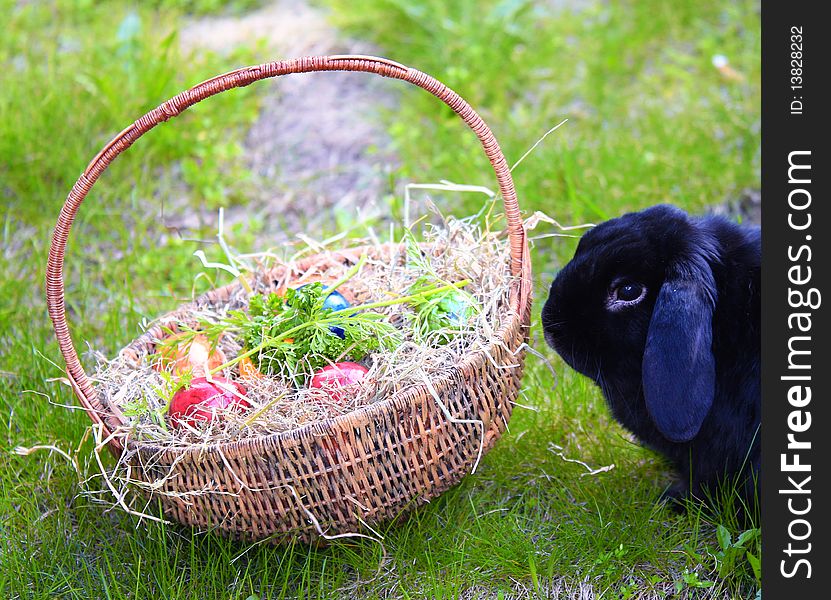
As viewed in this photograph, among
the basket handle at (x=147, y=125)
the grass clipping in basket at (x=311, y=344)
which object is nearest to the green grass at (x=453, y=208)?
the grass clipping in basket at (x=311, y=344)

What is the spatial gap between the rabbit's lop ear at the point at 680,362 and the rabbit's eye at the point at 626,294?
0.15 meters

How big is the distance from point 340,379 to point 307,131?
2.39 m

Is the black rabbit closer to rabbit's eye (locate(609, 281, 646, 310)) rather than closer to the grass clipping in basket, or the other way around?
rabbit's eye (locate(609, 281, 646, 310))

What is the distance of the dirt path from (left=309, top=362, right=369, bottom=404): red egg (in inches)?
56.0

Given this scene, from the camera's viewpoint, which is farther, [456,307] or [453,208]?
[453,208]

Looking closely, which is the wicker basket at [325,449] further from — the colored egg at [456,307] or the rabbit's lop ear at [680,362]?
the rabbit's lop ear at [680,362]

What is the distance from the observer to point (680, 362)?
7.22 feet

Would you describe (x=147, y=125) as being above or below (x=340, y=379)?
above

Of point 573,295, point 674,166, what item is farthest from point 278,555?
point 674,166

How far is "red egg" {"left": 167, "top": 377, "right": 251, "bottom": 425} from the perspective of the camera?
2.32 metres

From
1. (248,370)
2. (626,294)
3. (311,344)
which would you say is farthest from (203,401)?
(626,294)

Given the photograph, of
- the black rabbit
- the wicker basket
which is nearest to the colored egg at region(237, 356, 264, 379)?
the wicker basket

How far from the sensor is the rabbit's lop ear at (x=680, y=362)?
86.7 inches

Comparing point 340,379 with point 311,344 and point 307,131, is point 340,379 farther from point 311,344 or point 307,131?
point 307,131
